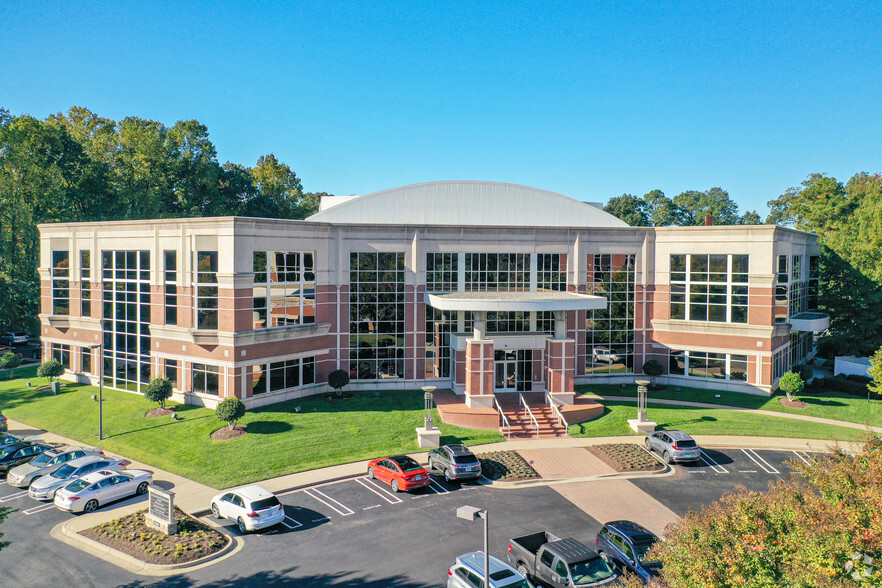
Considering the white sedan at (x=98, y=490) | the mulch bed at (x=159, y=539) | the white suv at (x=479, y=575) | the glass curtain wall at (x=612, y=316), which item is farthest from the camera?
the glass curtain wall at (x=612, y=316)

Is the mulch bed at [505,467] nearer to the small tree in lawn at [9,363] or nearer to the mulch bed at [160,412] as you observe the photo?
the mulch bed at [160,412]

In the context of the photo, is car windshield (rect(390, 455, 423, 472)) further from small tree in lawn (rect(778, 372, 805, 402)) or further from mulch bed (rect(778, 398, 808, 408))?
mulch bed (rect(778, 398, 808, 408))

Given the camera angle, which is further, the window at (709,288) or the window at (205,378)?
the window at (709,288)

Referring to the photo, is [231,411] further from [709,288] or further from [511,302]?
[709,288]

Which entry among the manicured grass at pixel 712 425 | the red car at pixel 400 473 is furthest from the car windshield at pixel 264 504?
the manicured grass at pixel 712 425

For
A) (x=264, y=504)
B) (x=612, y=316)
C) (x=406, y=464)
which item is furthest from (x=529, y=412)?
(x=264, y=504)

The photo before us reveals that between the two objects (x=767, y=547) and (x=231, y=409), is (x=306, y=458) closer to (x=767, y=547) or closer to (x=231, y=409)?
(x=231, y=409)
